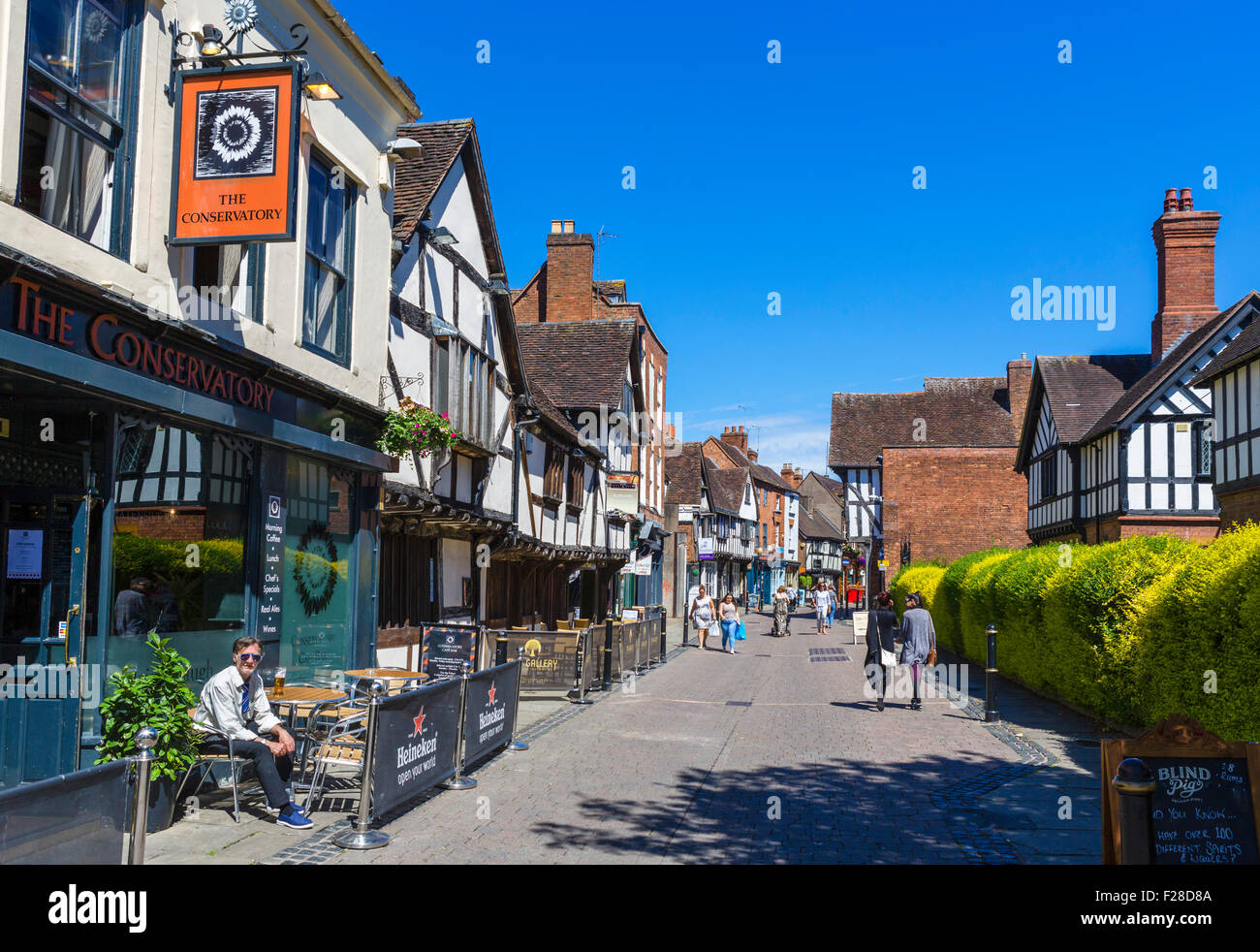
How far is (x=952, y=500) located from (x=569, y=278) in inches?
960

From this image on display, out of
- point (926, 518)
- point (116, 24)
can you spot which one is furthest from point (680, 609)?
point (116, 24)

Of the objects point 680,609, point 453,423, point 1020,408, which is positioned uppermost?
point 1020,408

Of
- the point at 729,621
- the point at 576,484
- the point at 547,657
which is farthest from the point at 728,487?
the point at 547,657

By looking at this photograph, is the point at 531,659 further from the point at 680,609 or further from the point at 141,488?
the point at 680,609

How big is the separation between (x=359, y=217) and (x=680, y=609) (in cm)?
3587

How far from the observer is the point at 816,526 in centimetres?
8669

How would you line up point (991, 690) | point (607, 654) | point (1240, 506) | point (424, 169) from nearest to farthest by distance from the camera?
point (991, 690)
point (424, 169)
point (607, 654)
point (1240, 506)

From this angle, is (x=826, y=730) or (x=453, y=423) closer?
(x=826, y=730)

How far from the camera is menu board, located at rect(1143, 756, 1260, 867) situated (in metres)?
5.30

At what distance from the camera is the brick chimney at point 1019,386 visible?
2019 inches

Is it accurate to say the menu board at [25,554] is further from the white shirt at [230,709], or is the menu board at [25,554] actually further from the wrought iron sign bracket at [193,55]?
the wrought iron sign bracket at [193,55]

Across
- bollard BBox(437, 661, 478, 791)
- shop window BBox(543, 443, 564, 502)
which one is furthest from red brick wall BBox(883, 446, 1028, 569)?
bollard BBox(437, 661, 478, 791)

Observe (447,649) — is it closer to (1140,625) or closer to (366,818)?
(366,818)

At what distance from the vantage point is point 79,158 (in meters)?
7.54
